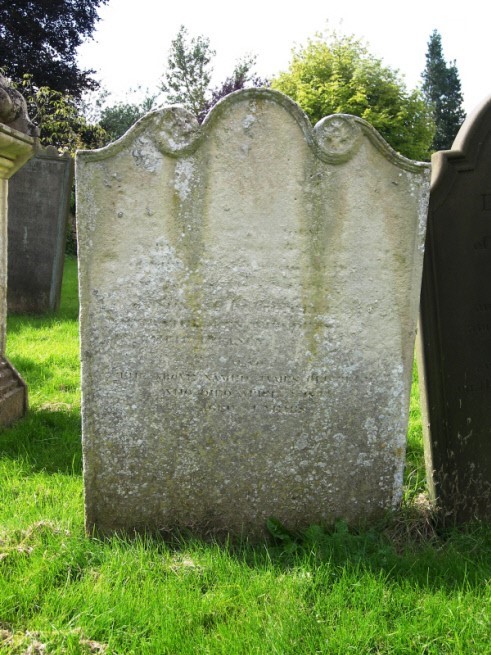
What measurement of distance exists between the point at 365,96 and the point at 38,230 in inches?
581

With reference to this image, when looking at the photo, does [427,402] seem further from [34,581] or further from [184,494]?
[34,581]

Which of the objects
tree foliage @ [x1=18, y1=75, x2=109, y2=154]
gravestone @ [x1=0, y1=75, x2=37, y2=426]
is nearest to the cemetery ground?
gravestone @ [x1=0, y1=75, x2=37, y2=426]

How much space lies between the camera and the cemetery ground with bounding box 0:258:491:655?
208 centimetres

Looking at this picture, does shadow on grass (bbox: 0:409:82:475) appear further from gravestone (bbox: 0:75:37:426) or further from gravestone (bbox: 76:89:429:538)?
gravestone (bbox: 76:89:429:538)

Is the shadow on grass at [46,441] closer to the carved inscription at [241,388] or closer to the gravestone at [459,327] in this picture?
the carved inscription at [241,388]

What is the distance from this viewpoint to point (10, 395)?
4.27 meters

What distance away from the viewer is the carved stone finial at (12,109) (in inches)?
157

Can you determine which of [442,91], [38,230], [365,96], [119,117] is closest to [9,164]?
[38,230]

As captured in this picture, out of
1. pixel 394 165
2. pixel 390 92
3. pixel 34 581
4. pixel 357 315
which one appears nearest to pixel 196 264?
pixel 357 315

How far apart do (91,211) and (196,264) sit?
1.71 feet

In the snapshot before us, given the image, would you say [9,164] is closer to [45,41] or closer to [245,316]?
[245,316]

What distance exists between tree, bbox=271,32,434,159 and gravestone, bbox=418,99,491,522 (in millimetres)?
17861

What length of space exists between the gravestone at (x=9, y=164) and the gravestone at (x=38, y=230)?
3.85 metres

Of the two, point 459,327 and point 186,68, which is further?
point 186,68
